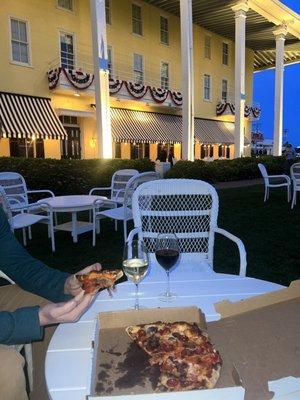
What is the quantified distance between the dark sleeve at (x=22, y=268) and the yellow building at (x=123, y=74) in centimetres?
1252

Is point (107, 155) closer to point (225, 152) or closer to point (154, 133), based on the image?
point (154, 133)

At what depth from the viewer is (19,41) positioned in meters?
14.2

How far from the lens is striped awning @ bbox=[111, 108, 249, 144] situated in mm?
18078

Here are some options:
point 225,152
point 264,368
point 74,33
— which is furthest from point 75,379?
point 225,152

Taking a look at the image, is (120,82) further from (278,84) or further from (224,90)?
(278,84)

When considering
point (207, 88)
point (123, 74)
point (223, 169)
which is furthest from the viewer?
point (207, 88)

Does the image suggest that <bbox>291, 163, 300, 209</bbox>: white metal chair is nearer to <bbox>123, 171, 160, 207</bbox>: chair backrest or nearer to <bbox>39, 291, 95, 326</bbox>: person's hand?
<bbox>123, 171, 160, 207</bbox>: chair backrest

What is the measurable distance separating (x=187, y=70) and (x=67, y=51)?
5.41 meters

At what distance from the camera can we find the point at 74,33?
1606cm

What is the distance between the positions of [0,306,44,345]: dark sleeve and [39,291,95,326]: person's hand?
0.02m

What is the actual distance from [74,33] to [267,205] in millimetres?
12193

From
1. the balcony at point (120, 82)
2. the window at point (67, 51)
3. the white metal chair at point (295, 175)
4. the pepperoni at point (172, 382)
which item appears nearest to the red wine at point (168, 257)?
the pepperoni at point (172, 382)

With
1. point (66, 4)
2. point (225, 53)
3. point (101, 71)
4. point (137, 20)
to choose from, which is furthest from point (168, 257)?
point (225, 53)

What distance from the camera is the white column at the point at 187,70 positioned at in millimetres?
15242
